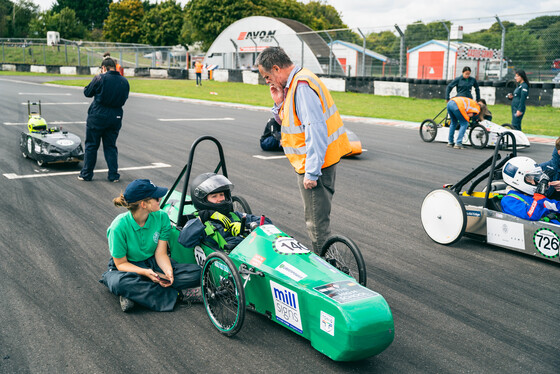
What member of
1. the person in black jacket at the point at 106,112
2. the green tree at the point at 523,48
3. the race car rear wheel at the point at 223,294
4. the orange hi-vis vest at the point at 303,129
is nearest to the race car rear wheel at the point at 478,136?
the person in black jacket at the point at 106,112

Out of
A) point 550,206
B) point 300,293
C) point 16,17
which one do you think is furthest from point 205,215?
point 16,17

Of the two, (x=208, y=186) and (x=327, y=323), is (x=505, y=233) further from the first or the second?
(x=208, y=186)

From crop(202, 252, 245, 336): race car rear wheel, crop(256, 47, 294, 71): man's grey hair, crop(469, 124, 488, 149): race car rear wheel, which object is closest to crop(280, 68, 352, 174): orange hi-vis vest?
crop(256, 47, 294, 71): man's grey hair

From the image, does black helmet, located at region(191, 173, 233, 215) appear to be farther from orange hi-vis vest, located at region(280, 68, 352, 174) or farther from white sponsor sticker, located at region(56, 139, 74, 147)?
white sponsor sticker, located at region(56, 139, 74, 147)

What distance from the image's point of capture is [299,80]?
419cm

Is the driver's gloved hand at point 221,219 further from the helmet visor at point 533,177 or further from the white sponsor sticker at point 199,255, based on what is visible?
the helmet visor at point 533,177

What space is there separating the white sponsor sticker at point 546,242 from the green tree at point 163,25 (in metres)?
78.5

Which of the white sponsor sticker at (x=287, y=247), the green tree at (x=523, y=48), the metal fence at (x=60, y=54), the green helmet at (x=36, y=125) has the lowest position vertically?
the white sponsor sticker at (x=287, y=247)

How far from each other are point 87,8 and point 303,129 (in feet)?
364

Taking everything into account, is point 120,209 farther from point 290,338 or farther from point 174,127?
point 174,127

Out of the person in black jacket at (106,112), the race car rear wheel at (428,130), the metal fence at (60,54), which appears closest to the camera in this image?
the person in black jacket at (106,112)

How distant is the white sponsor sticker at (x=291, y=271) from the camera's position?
3635 mm

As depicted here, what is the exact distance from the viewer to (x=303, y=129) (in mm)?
4309

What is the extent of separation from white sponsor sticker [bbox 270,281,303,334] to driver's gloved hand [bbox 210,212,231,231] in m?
0.94
